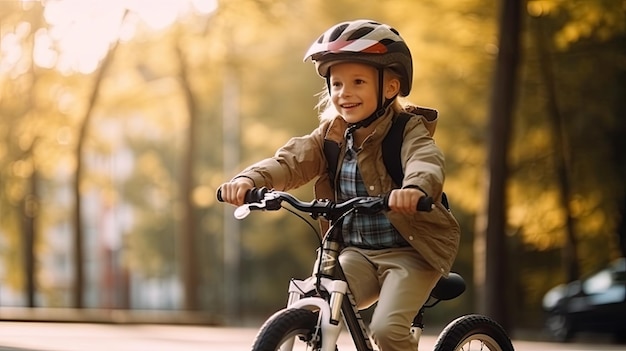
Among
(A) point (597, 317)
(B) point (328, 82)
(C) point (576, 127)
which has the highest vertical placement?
(C) point (576, 127)

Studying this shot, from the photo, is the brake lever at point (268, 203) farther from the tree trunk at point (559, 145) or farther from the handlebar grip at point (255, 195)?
the tree trunk at point (559, 145)

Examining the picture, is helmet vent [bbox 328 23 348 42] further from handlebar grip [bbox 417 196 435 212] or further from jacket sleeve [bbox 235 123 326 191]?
handlebar grip [bbox 417 196 435 212]

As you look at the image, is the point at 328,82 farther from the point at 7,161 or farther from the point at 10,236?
the point at 10,236

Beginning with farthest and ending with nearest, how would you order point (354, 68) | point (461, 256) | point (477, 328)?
1. point (461, 256)
2. point (477, 328)
3. point (354, 68)

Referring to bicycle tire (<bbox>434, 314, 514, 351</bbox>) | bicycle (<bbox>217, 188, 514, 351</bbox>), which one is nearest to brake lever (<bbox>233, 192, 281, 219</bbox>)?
bicycle (<bbox>217, 188, 514, 351</bbox>)

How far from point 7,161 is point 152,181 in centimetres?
1394

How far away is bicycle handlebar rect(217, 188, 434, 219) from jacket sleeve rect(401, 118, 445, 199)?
0.46 ft

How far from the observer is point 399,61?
17.5 ft

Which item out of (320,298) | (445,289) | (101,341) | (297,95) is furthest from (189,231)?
(320,298)

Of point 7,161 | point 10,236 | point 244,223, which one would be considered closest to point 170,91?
point 7,161

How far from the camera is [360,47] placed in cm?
517

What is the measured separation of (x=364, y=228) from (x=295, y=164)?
1.33 feet

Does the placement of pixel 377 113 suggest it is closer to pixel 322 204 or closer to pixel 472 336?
pixel 322 204

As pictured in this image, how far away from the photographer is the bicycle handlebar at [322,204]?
471cm
